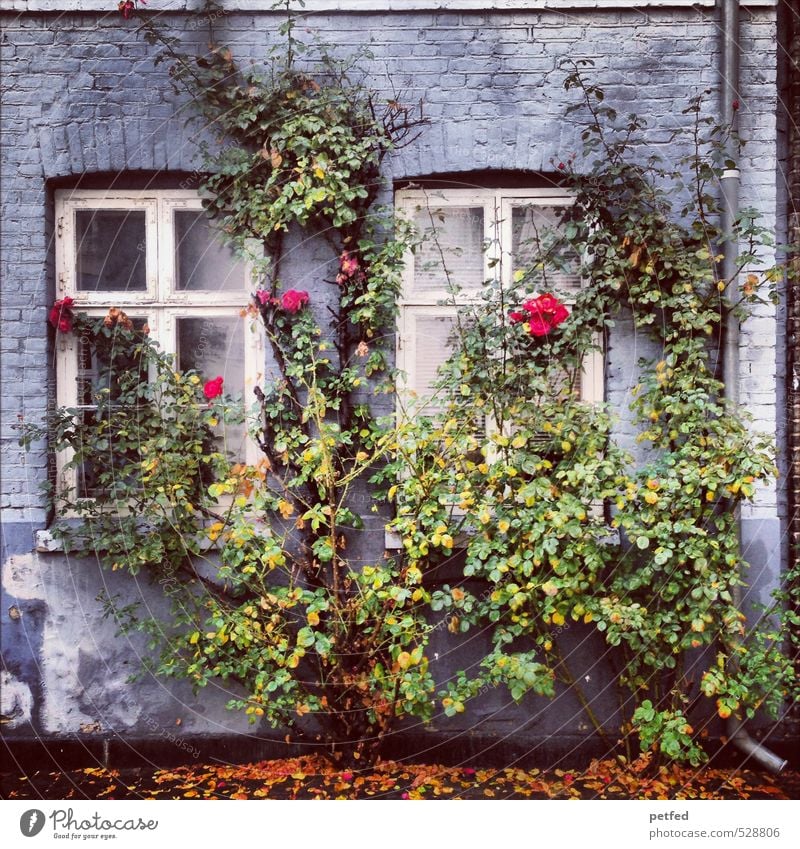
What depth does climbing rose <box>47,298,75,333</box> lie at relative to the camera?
3234mm

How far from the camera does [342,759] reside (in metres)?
3.15

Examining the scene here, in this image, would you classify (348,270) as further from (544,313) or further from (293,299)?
(544,313)

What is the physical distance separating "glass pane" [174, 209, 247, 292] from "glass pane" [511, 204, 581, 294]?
1.30 m

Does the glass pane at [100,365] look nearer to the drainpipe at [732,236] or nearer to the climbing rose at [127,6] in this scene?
the climbing rose at [127,6]

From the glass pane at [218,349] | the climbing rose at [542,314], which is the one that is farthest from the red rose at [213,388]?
the climbing rose at [542,314]

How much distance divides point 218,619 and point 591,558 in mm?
1589

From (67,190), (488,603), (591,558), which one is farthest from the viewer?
(67,190)

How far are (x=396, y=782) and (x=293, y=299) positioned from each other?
2169 mm

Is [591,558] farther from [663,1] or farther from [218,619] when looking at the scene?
[663,1]

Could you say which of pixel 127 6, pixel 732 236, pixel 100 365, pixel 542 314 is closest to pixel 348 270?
pixel 542 314

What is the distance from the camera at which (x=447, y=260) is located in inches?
130

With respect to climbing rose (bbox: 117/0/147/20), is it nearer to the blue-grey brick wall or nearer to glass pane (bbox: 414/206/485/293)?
the blue-grey brick wall

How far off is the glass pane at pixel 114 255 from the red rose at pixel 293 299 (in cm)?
73

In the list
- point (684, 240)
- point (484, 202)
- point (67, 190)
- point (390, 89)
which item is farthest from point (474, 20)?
point (67, 190)
